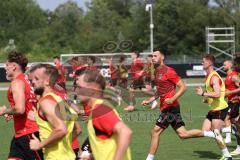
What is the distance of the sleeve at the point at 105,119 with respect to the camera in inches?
202

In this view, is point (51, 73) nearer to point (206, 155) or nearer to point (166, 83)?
point (166, 83)

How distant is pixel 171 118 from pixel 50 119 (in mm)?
4977

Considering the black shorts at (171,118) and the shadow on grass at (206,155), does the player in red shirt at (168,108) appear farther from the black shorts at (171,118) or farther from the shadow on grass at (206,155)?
the shadow on grass at (206,155)

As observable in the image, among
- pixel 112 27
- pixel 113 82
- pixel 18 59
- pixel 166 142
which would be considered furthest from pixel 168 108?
pixel 112 27

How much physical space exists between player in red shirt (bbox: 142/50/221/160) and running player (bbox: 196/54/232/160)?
0.44 m

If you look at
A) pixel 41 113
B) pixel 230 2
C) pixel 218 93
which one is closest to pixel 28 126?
pixel 41 113

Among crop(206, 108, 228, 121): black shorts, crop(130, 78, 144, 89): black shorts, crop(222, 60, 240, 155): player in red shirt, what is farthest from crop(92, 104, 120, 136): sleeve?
crop(130, 78, 144, 89): black shorts

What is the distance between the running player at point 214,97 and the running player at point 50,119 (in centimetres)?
481

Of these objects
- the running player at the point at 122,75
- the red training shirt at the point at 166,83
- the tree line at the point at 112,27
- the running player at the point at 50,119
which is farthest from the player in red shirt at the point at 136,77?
the tree line at the point at 112,27

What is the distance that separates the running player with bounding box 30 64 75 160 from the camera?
19.5 feet

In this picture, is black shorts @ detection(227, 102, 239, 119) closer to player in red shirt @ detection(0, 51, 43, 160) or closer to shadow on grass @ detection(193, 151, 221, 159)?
shadow on grass @ detection(193, 151, 221, 159)

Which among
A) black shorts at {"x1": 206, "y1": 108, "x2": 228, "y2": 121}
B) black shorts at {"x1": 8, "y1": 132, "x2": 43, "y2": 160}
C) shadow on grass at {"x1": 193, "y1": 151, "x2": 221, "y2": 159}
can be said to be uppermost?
black shorts at {"x1": 8, "y1": 132, "x2": 43, "y2": 160}

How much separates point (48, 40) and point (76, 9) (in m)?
28.2

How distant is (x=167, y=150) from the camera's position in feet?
40.1
